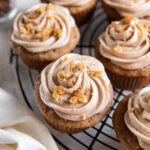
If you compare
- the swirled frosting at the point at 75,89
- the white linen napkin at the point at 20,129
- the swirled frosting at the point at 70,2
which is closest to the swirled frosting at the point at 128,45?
the swirled frosting at the point at 75,89

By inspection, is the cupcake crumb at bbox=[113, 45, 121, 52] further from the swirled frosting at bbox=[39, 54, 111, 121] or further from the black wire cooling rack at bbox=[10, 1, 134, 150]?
the black wire cooling rack at bbox=[10, 1, 134, 150]

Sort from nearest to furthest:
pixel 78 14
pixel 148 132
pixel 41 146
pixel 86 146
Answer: pixel 148 132 < pixel 41 146 < pixel 86 146 < pixel 78 14

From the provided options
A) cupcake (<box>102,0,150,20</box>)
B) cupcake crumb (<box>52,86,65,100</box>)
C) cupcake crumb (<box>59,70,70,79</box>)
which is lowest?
cupcake crumb (<box>52,86,65,100</box>)

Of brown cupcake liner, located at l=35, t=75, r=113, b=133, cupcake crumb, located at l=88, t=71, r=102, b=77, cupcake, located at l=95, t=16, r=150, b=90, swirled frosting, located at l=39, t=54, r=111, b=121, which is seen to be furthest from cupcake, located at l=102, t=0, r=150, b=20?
brown cupcake liner, located at l=35, t=75, r=113, b=133

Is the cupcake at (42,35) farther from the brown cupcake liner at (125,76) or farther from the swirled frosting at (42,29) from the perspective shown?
the brown cupcake liner at (125,76)

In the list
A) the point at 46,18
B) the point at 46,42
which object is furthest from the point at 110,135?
the point at 46,18

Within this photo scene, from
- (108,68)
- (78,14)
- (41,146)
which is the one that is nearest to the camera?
(41,146)

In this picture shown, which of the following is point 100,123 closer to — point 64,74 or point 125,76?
point 125,76

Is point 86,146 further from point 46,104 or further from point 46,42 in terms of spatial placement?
point 46,42
